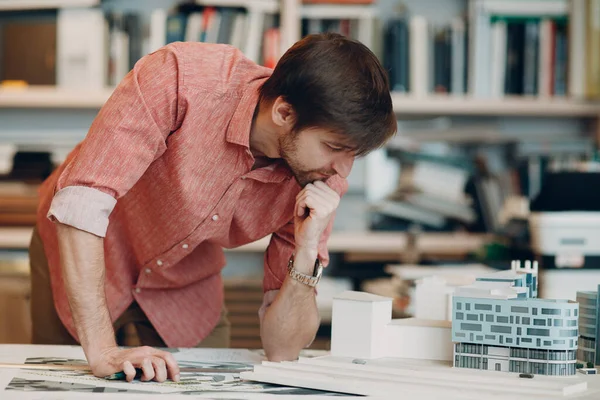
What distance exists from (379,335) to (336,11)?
5.56ft

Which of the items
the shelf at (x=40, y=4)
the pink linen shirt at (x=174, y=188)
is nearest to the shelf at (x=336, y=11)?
the shelf at (x=40, y=4)

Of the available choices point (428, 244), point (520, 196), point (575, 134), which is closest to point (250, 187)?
point (428, 244)

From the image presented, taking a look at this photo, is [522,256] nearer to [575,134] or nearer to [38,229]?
[575,134]

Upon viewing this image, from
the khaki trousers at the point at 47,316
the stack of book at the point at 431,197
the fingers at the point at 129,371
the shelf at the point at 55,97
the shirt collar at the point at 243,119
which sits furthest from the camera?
the stack of book at the point at 431,197

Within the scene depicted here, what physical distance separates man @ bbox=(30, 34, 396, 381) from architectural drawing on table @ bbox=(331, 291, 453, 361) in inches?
6.6

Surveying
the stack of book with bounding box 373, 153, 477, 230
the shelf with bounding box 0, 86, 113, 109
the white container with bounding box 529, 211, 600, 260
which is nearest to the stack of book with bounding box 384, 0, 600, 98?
the stack of book with bounding box 373, 153, 477, 230

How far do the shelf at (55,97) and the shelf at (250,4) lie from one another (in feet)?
1.44

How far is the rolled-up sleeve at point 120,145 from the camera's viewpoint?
4.22 feet

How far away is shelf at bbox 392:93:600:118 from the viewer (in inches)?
109

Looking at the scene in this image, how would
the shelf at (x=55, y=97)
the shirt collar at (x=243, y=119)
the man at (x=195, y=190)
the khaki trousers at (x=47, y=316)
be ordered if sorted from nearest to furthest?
1. the man at (x=195, y=190)
2. the shirt collar at (x=243, y=119)
3. the khaki trousers at (x=47, y=316)
4. the shelf at (x=55, y=97)

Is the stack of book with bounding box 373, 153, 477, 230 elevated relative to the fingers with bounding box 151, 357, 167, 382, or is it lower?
elevated

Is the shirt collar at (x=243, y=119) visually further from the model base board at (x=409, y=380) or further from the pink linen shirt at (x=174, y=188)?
the model base board at (x=409, y=380)

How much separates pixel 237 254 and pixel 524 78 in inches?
46.6

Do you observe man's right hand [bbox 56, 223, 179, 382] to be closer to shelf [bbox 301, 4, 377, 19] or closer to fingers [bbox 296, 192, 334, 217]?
fingers [bbox 296, 192, 334, 217]
